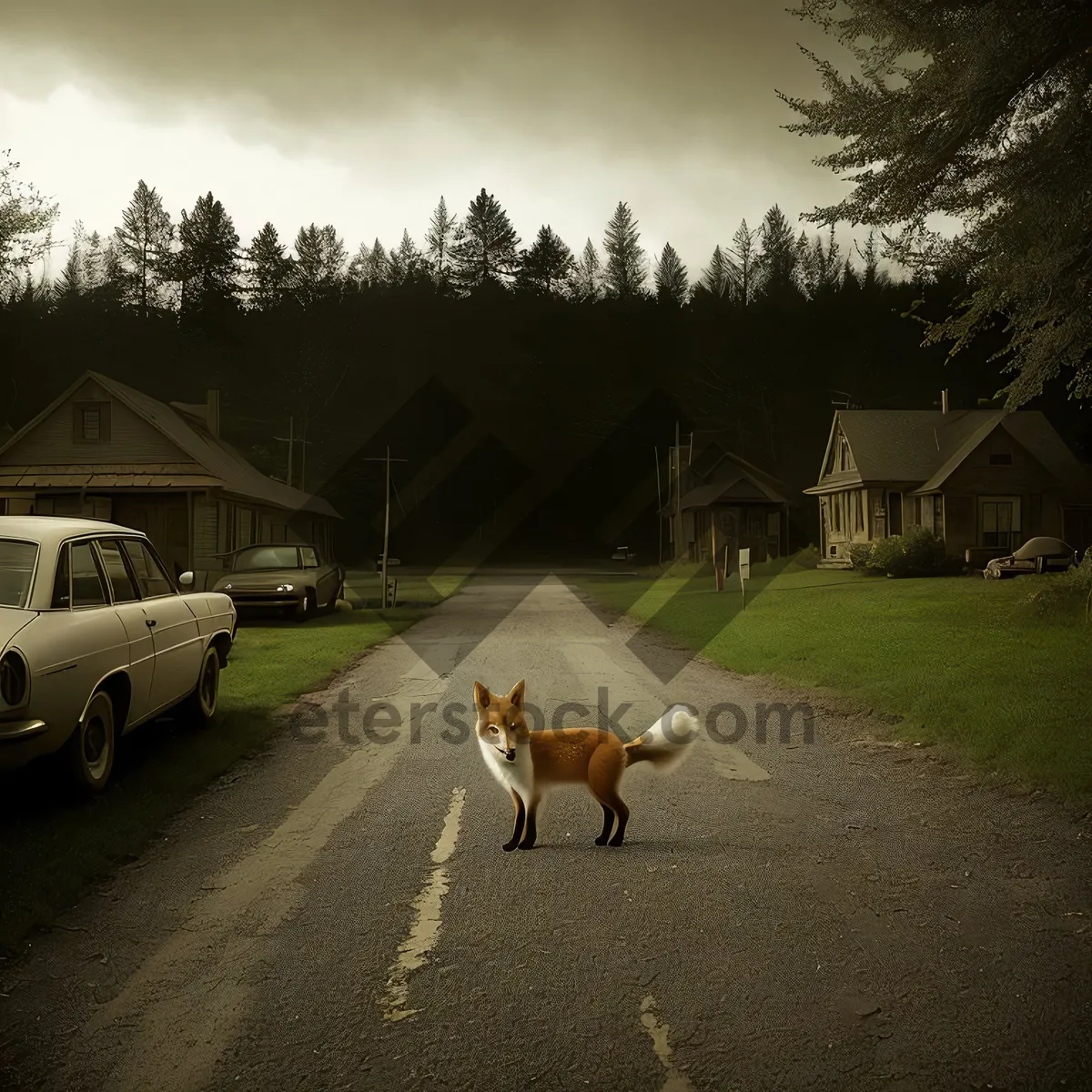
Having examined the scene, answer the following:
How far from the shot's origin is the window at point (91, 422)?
3031 centimetres

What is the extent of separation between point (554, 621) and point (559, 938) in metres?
16.6

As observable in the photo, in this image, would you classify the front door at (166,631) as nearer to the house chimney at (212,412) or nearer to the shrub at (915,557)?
the shrub at (915,557)

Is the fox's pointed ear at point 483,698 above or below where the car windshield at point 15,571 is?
below

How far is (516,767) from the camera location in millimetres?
4031

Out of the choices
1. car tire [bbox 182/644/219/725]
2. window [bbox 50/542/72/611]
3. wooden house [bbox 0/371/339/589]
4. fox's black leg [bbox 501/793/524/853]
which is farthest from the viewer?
wooden house [bbox 0/371/339/589]

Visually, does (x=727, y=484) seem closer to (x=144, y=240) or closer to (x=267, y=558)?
(x=267, y=558)

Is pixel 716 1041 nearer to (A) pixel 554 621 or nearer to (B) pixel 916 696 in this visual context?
(B) pixel 916 696

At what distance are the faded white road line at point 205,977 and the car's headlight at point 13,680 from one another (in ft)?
5.36

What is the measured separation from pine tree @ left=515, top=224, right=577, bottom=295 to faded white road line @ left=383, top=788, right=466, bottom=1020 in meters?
90.5

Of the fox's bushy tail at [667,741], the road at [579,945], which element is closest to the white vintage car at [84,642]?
the road at [579,945]

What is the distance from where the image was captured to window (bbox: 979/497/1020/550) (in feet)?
115

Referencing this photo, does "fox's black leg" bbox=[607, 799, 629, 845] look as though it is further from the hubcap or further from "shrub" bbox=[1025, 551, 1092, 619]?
"shrub" bbox=[1025, 551, 1092, 619]

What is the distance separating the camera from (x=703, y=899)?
4344 millimetres

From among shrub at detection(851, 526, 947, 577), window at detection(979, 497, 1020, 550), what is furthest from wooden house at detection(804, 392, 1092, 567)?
shrub at detection(851, 526, 947, 577)
